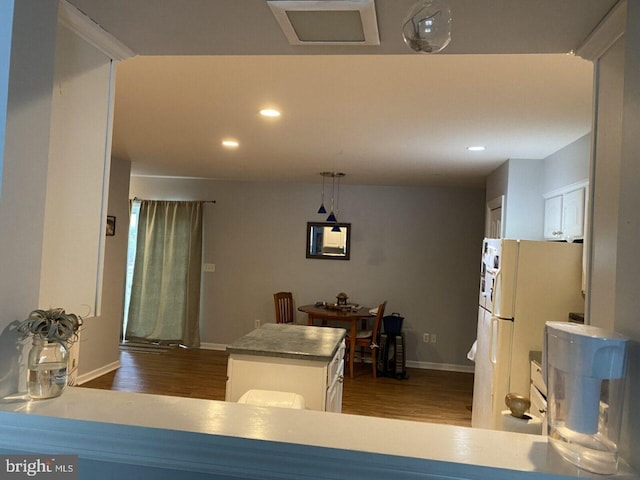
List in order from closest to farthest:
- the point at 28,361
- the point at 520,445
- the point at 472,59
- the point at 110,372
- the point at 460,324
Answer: the point at 520,445
the point at 28,361
the point at 472,59
the point at 110,372
the point at 460,324

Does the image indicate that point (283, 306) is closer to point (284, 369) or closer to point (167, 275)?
point (167, 275)

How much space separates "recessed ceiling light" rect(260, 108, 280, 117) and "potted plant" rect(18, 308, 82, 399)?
6.20 feet

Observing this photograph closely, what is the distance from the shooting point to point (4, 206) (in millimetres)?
950

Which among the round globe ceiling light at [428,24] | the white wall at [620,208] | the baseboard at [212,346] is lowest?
the baseboard at [212,346]

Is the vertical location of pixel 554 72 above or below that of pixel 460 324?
above

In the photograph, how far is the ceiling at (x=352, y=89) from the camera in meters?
1.11

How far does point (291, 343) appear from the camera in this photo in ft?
8.42

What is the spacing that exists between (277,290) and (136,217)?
7.50 ft

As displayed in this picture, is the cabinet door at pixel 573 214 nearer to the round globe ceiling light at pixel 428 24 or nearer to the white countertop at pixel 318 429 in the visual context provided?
the white countertop at pixel 318 429

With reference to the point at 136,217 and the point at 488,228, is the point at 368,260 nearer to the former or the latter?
the point at 488,228

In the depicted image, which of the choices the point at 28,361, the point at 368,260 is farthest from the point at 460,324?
the point at 28,361

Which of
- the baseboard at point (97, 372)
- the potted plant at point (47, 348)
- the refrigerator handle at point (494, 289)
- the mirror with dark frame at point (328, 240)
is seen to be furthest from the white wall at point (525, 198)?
the baseboard at point (97, 372)

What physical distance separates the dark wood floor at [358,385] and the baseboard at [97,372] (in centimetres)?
6

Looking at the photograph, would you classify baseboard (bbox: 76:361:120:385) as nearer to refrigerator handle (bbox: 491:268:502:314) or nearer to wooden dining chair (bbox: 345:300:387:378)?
wooden dining chair (bbox: 345:300:387:378)
